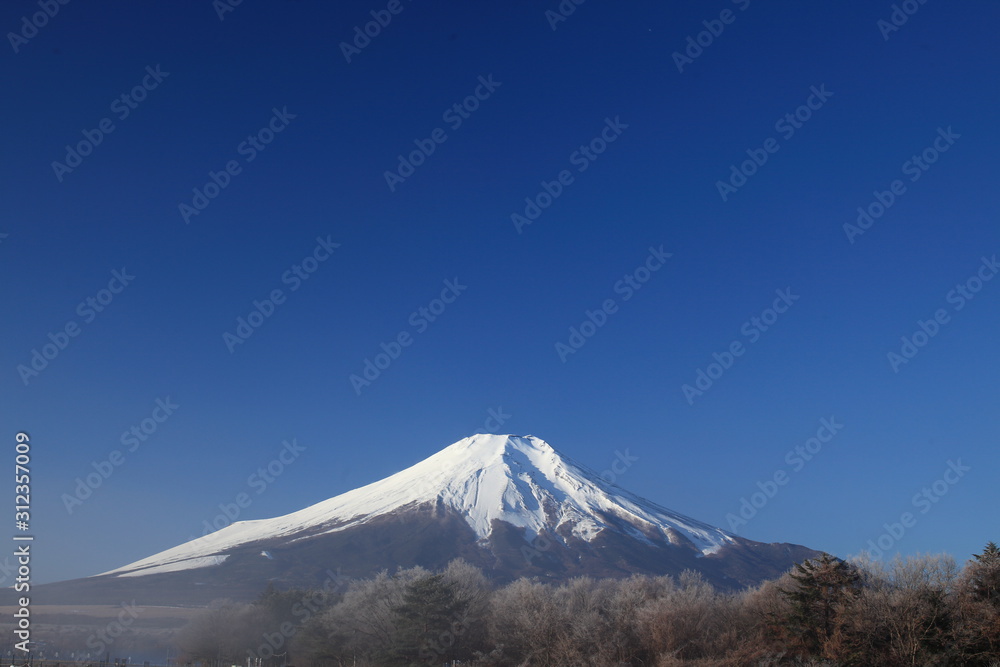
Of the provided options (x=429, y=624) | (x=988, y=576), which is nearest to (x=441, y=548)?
(x=429, y=624)

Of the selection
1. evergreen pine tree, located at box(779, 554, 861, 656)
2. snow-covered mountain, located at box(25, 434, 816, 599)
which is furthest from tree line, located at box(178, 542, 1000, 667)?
snow-covered mountain, located at box(25, 434, 816, 599)

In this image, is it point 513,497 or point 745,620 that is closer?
point 745,620

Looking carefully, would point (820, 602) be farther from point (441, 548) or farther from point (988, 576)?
point (441, 548)

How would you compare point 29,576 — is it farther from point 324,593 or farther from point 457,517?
point 457,517

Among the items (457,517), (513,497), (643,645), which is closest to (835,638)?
(643,645)

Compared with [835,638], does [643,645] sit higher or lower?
higher

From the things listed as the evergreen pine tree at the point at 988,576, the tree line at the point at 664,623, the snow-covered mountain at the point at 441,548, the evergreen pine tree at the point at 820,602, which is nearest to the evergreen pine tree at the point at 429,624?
the tree line at the point at 664,623

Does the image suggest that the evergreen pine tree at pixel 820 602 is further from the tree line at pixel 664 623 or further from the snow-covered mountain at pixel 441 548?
the snow-covered mountain at pixel 441 548
